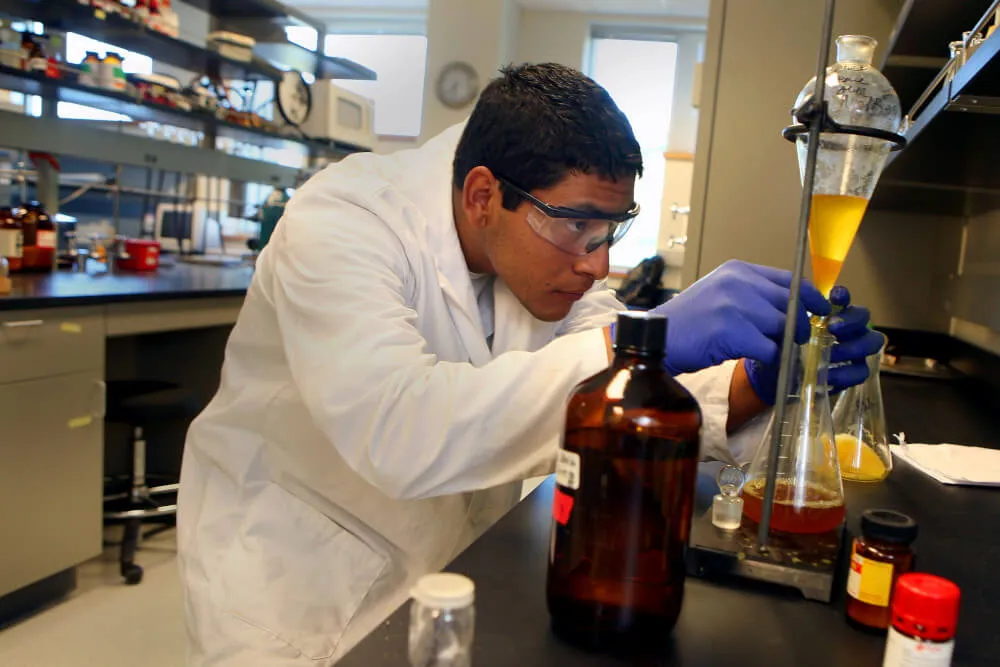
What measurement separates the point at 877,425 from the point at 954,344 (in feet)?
5.68

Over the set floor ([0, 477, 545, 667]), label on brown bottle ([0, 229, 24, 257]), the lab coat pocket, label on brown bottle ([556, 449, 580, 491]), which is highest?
label on brown bottle ([0, 229, 24, 257])

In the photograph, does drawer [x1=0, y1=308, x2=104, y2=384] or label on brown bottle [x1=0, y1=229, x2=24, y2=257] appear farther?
label on brown bottle [x1=0, y1=229, x2=24, y2=257]

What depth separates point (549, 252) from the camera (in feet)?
3.66

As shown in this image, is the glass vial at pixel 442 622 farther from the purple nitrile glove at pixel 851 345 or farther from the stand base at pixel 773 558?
the purple nitrile glove at pixel 851 345

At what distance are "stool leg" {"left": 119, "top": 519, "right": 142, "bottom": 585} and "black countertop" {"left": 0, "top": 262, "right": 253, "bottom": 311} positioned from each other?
0.78m

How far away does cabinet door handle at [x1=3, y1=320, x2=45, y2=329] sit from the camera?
2141 mm

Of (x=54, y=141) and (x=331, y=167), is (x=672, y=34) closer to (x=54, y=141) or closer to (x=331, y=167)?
(x=54, y=141)

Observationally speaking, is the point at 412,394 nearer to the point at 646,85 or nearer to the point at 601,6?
the point at 601,6

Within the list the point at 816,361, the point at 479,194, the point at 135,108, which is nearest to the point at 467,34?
the point at 135,108

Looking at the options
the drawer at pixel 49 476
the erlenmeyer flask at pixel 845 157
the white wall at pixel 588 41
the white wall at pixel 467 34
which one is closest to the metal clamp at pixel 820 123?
the erlenmeyer flask at pixel 845 157

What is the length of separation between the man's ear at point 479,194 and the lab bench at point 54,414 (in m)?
1.58

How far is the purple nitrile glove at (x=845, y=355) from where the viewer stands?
3.05ft

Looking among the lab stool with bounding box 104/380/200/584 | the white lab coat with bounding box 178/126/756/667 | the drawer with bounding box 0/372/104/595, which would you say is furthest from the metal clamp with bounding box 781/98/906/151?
the lab stool with bounding box 104/380/200/584

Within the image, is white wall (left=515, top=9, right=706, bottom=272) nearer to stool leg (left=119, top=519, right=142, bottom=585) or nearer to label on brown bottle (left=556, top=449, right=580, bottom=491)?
stool leg (left=119, top=519, right=142, bottom=585)
